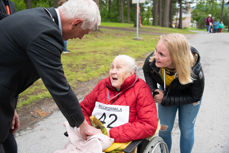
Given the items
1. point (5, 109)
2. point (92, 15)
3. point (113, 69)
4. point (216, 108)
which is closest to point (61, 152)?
point (5, 109)

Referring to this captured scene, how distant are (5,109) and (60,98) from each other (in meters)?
0.42

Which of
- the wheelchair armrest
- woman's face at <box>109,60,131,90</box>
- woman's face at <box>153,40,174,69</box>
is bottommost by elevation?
the wheelchair armrest

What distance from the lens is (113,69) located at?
240cm

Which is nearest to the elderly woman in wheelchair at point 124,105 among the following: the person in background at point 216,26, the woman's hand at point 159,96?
the woman's hand at point 159,96

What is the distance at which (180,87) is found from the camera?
7.47ft

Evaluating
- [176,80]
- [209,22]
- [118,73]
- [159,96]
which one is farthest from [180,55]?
[209,22]

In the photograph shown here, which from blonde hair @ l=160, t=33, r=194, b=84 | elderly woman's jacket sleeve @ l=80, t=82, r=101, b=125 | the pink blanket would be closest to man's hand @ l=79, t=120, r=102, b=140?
the pink blanket

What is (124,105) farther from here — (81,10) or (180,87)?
(81,10)

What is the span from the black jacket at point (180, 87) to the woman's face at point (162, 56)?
0.65 feet

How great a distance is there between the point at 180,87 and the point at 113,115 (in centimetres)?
77

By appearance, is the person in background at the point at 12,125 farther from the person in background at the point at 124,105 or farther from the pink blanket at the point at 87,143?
the person in background at the point at 124,105

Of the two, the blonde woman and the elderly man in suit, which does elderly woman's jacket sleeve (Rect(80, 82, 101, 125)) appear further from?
the elderly man in suit

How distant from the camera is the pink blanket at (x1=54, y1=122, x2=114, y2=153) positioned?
1.79 metres

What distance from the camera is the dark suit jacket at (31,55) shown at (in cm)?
131
